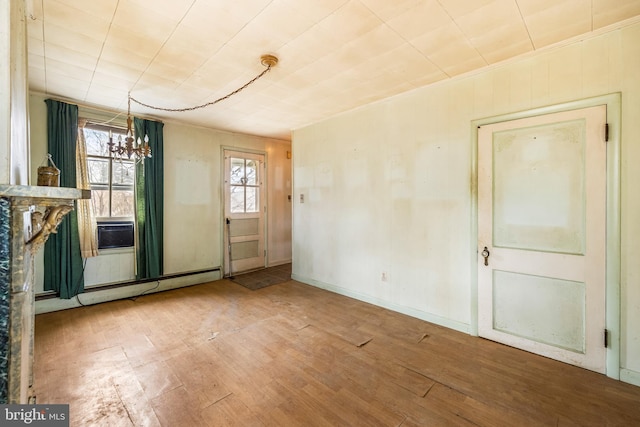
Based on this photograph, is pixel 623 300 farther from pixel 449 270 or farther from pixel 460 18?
pixel 460 18

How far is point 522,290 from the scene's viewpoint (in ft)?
8.72

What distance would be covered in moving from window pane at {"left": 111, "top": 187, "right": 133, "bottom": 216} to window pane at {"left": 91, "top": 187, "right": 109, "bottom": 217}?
0.07m

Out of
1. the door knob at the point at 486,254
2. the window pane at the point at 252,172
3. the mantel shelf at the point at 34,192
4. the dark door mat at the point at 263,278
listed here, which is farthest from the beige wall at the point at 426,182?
the mantel shelf at the point at 34,192

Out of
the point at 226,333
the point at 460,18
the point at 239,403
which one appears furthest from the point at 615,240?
the point at 226,333

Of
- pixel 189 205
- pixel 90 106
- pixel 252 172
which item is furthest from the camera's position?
pixel 252 172

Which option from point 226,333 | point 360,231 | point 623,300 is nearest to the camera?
point 623,300

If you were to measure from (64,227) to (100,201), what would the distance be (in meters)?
0.58

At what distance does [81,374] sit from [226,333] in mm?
1220

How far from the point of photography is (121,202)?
13.8 ft

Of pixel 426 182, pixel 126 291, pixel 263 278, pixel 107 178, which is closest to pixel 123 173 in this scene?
pixel 107 178

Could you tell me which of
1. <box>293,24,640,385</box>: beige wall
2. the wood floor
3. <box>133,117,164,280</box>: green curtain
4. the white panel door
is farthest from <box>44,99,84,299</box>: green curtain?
the white panel door

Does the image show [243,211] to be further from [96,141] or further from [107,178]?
[96,141]

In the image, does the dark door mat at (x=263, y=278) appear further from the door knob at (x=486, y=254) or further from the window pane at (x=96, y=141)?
the door knob at (x=486, y=254)

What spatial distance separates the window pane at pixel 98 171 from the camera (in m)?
3.95
